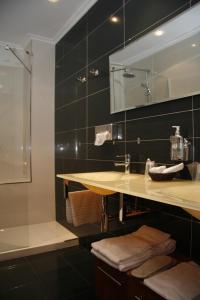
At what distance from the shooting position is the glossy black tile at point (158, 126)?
1.46m

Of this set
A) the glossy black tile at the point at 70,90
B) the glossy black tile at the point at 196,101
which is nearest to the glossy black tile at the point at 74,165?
the glossy black tile at the point at 70,90

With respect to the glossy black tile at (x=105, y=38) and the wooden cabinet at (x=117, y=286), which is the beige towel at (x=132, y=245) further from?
the glossy black tile at (x=105, y=38)

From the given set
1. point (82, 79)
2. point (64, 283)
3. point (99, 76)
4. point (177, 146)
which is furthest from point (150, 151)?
point (82, 79)

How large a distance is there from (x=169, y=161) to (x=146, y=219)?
18.3 inches

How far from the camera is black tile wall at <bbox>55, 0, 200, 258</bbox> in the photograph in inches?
58.2

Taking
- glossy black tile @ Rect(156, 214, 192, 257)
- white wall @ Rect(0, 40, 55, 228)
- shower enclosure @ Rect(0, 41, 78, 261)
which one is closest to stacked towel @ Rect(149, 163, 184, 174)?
glossy black tile @ Rect(156, 214, 192, 257)

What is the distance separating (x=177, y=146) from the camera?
4.72 feet

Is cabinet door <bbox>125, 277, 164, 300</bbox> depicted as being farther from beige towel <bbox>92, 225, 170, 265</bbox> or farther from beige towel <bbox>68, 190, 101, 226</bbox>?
beige towel <bbox>68, 190, 101, 226</bbox>

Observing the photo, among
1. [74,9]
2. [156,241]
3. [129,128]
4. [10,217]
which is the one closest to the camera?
[156,241]

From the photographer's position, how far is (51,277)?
2.00 m

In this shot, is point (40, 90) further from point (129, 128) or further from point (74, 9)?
point (129, 128)

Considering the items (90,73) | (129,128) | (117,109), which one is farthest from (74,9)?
(129,128)

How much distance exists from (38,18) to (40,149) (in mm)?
1651

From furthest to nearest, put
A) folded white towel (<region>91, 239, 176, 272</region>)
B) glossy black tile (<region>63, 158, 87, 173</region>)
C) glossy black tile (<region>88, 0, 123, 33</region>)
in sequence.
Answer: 1. glossy black tile (<region>63, 158, 87, 173</region>)
2. glossy black tile (<region>88, 0, 123, 33</region>)
3. folded white towel (<region>91, 239, 176, 272</region>)
